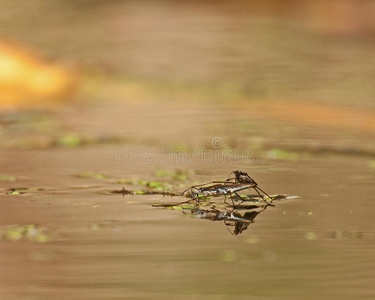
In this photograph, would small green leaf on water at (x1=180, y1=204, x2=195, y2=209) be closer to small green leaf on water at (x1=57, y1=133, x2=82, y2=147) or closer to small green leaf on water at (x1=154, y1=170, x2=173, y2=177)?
small green leaf on water at (x1=154, y1=170, x2=173, y2=177)

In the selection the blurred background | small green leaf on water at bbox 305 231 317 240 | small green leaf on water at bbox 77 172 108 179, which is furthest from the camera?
small green leaf on water at bbox 77 172 108 179

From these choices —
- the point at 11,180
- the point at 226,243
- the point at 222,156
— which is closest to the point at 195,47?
the point at 222,156

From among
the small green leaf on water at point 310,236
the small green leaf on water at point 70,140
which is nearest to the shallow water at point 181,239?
the small green leaf on water at point 310,236

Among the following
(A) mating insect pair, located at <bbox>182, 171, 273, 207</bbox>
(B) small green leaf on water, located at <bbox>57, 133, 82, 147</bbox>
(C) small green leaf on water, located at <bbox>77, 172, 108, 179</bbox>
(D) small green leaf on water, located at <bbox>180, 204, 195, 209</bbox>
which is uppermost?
(B) small green leaf on water, located at <bbox>57, 133, 82, 147</bbox>

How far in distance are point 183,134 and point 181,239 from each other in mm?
2716

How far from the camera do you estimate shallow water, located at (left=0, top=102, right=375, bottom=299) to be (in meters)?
2.17

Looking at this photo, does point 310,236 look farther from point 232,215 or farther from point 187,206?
point 187,206

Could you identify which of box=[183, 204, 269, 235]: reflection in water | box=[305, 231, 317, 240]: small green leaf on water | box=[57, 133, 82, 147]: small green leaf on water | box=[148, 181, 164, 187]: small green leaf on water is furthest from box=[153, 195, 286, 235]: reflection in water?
box=[57, 133, 82, 147]: small green leaf on water

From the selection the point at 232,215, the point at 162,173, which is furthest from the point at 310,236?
the point at 162,173

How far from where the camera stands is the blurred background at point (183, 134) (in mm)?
2359

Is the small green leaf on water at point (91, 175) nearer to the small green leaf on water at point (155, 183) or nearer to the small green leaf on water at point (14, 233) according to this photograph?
the small green leaf on water at point (155, 183)

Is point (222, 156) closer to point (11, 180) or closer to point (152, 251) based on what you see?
point (11, 180)

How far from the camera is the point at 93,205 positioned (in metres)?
3.30

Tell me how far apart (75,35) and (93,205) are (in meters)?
7.31
